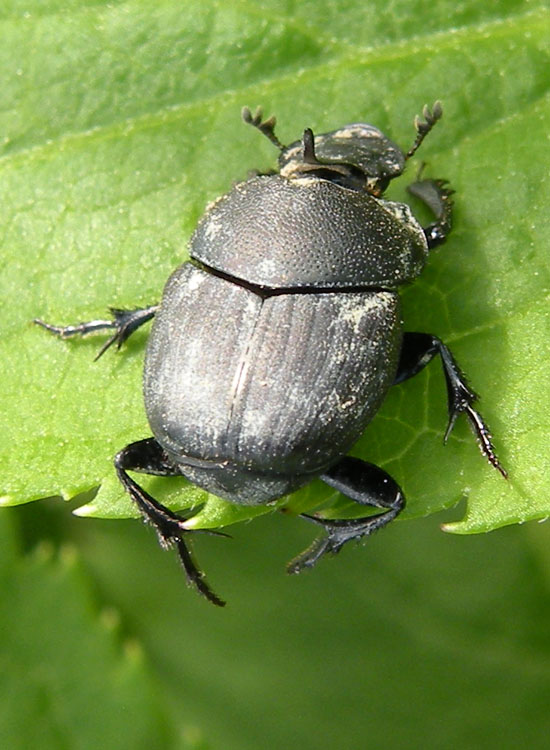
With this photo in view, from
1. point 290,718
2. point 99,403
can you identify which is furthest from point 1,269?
point 290,718

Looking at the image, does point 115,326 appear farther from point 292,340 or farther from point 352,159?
point 352,159

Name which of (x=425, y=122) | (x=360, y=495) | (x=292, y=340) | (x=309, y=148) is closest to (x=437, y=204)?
(x=425, y=122)

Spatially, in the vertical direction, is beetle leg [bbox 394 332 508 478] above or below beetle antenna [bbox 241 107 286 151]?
below

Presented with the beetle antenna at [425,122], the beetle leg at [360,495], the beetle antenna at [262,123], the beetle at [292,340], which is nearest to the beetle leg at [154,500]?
the beetle at [292,340]

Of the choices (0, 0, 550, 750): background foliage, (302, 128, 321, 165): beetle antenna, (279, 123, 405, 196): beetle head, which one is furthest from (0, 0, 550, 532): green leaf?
(302, 128, 321, 165): beetle antenna

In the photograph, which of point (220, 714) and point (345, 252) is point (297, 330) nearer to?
point (345, 252)

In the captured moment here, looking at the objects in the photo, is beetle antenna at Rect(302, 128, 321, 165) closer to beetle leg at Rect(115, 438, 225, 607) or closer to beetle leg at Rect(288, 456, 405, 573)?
beetle leg at Rect(288, 456, 405, 573)

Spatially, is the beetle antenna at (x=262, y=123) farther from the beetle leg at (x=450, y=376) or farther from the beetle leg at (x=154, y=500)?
the beetle leg at (x=154, y=500)
